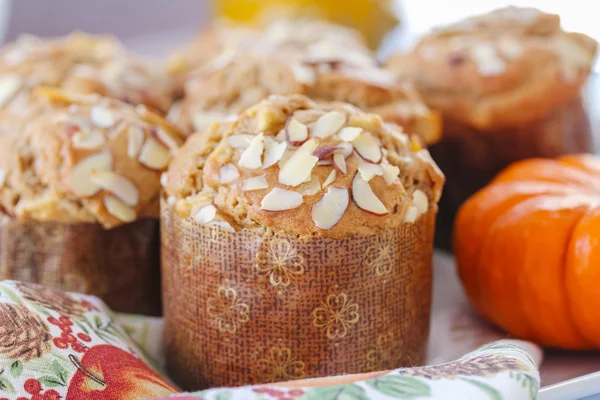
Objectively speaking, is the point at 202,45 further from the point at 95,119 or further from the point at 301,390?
the point at 301,390

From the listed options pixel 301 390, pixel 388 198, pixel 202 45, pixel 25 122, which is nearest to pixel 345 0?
pixel 202 45

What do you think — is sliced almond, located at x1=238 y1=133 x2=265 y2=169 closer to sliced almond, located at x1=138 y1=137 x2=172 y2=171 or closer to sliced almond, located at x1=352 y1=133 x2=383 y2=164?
sliced almond, located at x1=352 y1=133 x2=383 y2=164

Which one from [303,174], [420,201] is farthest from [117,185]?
[420,201]

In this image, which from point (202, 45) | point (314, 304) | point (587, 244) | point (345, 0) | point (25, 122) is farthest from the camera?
point (345, 0)

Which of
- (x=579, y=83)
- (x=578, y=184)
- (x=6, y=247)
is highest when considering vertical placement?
(x=579, y=83)

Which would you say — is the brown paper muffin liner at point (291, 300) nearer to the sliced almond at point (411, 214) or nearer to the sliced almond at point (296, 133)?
the sliced almond at point (411, 214)

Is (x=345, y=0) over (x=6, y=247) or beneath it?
over

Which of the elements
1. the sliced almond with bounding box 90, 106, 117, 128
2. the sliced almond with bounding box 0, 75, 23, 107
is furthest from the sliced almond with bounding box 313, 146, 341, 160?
the sliced almond with bounding box 0, 75, 23, 107

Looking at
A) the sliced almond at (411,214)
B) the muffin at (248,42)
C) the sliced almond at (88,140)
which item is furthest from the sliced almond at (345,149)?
the muffin at (248,42)
